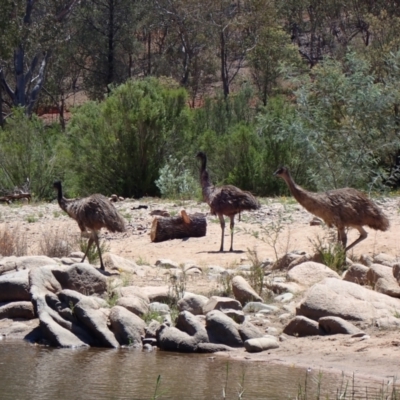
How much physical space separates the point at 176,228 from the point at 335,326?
6755mm

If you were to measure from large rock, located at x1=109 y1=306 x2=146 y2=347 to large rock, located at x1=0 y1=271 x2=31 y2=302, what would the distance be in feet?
4.78

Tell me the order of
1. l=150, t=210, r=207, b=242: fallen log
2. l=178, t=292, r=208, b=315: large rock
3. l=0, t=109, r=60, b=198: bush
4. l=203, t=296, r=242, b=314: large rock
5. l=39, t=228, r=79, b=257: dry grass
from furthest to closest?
1. l=0, t=109, r=60, b=198: bush
2. l=150, t=210, r=207, b=242: fallen log
3. l=39, t=228, r=79, b=257: dry grass
4. l=178, t=292, r=208, b=315: large rock
5. l=203, t=296, r=242, b=314: large rock

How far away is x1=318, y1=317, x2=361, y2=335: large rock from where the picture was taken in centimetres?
939

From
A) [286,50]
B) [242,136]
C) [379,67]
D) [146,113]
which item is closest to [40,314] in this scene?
[146,113]

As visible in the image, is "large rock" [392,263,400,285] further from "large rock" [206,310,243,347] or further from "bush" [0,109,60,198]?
"bush" [0,109,60,198]

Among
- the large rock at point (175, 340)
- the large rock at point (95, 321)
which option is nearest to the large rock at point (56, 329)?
the large rock at point (95, 321)

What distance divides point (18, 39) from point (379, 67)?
480 inches

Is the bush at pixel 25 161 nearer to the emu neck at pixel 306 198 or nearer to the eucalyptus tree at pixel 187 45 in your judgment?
the emu neck at pixel 306 198

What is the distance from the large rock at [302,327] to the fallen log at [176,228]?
638 centimetres

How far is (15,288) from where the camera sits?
11.0 metres

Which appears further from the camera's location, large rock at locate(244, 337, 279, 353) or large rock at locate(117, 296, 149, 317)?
large rock at locate(117, 296, 149, 317)

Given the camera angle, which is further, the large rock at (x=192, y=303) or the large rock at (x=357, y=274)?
the large rock at (x=357, y=274)

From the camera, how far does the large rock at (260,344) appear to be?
9.20m

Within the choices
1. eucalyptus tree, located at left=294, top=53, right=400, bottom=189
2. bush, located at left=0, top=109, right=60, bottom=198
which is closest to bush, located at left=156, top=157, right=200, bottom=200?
eucalyptus tree, located at left=294, top=53, right=400, bottom=189
